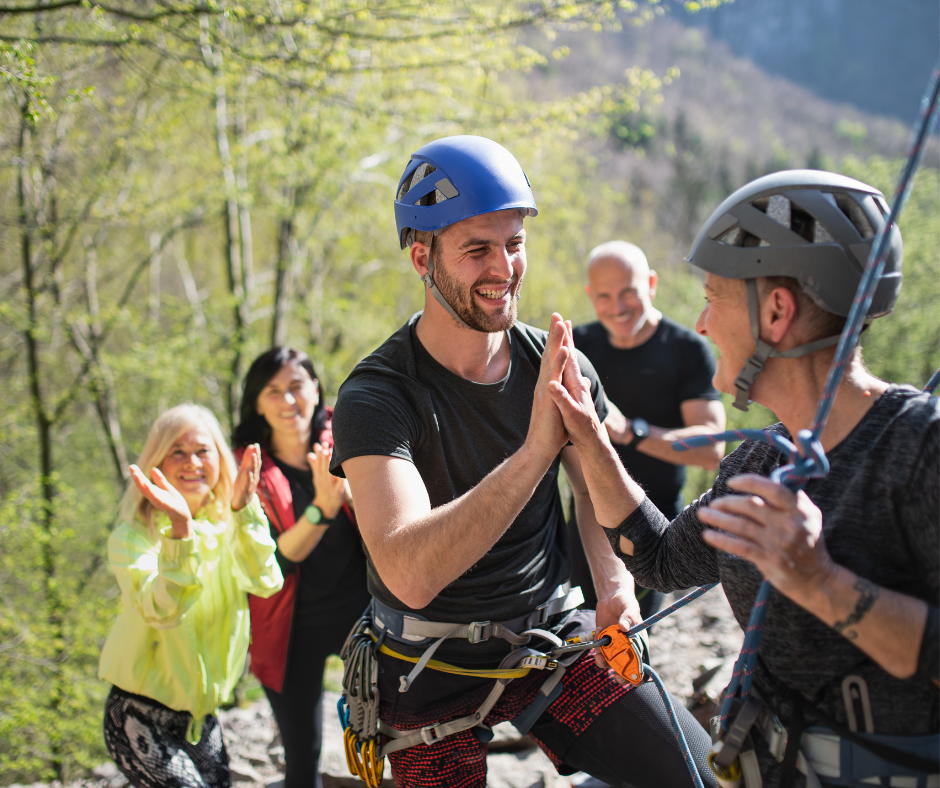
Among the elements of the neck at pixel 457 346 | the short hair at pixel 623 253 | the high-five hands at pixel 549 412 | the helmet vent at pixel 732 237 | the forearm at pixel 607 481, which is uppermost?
the short hair at pixel 623 253

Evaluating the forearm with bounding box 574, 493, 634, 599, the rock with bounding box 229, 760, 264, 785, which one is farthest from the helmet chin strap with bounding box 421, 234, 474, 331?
the rock with bounding box 229, 760, 264, 785

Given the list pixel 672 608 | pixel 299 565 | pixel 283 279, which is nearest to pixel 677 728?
pixel 672 608

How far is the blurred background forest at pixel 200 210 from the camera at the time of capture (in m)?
6.47

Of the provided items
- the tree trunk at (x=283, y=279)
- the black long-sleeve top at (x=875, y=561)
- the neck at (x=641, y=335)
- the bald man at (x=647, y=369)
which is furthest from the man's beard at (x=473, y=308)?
the tree trunk at (x=283, y=279)

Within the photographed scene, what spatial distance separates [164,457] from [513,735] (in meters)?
3.03

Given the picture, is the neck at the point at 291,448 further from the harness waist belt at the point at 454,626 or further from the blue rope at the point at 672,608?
the blue rope at the point at 672,608

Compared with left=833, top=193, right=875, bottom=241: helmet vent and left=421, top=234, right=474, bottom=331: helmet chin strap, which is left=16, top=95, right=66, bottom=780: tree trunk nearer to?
left=421, top=234, right=474, bottom=331: helmet chin strap

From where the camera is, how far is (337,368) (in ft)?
40.8

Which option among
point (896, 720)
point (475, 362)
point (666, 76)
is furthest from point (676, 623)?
point (666, 76)

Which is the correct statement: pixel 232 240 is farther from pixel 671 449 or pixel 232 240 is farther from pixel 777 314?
pixel 777 314

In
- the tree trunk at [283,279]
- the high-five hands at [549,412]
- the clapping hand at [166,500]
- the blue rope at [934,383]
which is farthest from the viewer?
the tree trunk at [283,279]

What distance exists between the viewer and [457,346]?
2635 mm

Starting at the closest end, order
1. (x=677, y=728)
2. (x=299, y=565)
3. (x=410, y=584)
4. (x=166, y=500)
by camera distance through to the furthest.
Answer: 1. (x=410, y=584)
2. (x=677, y=728)
3. (x=166, y=500)
4. (x=299, y=565)

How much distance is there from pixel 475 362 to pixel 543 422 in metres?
0.67
